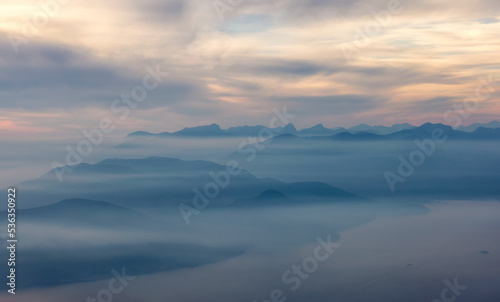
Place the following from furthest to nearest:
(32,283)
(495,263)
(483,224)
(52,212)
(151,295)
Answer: (483,224) < (52,212) < (495,263) < (32,283) < (151,295)

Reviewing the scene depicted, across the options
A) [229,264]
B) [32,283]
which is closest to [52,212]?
[32,283]

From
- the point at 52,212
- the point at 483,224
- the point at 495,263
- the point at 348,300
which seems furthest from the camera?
the point at 483,224

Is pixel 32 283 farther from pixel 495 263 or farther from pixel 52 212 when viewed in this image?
pixel 495 263

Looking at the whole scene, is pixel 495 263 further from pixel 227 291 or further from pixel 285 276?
pixel 227 291

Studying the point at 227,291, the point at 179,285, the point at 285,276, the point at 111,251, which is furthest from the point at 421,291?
the point at 111,251

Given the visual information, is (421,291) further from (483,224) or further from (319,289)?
(483,224)

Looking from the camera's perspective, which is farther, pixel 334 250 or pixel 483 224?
pixel 483 224

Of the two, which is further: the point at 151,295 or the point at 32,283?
the point at 32,283

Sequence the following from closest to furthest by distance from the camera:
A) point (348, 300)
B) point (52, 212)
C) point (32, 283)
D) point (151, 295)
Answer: point (348, 300) < point (151, 295) < point (32, 283) < point (52, 212)

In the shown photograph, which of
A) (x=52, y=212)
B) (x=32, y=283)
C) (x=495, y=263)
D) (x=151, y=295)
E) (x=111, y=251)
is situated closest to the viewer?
(x=151, y=295)
